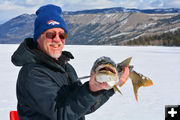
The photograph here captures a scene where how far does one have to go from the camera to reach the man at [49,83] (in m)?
1.62

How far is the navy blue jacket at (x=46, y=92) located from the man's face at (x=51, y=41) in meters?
0.08

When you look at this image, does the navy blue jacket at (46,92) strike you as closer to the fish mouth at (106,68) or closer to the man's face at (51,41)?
the man's face at (51,41)

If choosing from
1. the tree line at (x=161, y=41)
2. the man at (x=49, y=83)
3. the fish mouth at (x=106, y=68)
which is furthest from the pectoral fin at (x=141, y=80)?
the tree line at (x=161, y=41)

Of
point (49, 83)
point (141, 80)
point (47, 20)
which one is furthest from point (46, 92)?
point (141, 80)

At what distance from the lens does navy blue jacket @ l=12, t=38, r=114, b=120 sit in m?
1.62

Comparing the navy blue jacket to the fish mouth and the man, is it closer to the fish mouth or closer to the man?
the man

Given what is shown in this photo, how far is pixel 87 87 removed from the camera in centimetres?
159

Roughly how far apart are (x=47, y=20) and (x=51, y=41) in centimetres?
19

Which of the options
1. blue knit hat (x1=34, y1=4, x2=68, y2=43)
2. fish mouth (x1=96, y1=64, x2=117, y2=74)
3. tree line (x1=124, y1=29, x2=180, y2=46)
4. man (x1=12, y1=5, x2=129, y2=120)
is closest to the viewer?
fish mouth (x1=96, y1=64, x2=117, y2=74)

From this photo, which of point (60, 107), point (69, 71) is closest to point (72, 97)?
point (60, 107)

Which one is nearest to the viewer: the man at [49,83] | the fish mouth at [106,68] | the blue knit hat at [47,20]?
the fish mouth at [106,68]

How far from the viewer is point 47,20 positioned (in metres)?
2.02

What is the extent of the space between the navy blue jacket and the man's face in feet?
0.26

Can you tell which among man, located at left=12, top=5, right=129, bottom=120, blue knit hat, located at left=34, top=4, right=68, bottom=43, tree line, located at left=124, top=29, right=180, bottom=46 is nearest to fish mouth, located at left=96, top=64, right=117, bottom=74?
man, located at left=12, top=5, right=129, bottom=120
